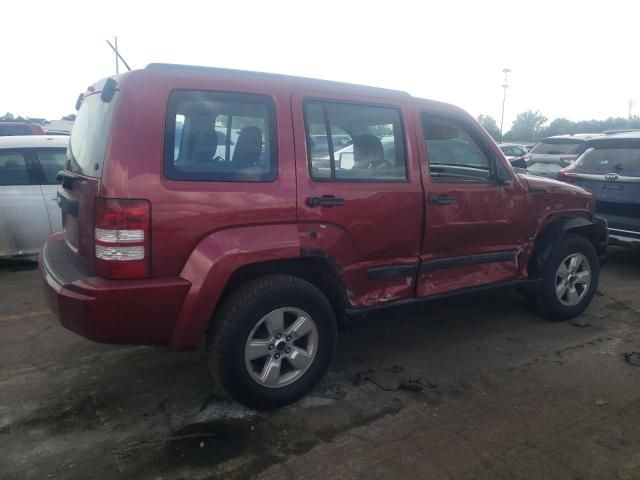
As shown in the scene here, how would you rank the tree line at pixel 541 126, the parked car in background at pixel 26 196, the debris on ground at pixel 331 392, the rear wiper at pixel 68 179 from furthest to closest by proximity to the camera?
the tree line at pixel 541 126
the parked car in background at pixel 26 196
the debris on ground at pixel 331 392
the rear wiper at pixel 68 179

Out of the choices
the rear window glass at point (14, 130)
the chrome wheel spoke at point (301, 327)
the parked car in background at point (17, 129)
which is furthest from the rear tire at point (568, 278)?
the rear window glass at point (14, 130)

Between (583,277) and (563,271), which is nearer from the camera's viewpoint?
→ (563,271)

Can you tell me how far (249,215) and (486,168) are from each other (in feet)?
6.84

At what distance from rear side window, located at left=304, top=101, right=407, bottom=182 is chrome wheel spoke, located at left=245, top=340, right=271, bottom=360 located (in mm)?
1045

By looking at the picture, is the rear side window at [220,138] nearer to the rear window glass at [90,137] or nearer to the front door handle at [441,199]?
the rear window glass at [90,137]

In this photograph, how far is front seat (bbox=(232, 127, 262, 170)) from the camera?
2.93 metres

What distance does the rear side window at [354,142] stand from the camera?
3.16 meters

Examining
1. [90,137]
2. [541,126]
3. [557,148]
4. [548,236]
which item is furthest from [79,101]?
[541,126]

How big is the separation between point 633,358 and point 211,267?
325 centimetres

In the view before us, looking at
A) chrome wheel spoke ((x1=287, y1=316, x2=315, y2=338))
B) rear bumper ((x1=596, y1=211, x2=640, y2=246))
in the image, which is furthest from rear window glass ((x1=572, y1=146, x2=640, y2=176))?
chrome wheel spoke ((x1=287, y1=316, x2=315, y2=338))

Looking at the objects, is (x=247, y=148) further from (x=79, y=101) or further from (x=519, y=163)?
(x=519, y=163)

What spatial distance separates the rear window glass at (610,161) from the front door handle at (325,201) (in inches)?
184

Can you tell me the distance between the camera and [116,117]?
8.68 feet

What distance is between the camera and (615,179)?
6188mm
